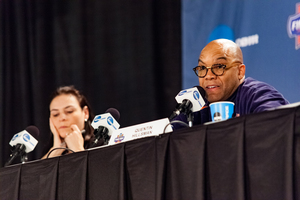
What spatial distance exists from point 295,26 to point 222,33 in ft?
2.02

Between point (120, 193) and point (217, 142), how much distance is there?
0.48 metres

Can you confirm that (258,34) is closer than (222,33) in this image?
Yes

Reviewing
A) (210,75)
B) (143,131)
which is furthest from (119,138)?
(210,75)

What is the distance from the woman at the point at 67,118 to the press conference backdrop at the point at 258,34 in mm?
844

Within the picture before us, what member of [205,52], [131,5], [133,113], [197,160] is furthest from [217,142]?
[131,5]

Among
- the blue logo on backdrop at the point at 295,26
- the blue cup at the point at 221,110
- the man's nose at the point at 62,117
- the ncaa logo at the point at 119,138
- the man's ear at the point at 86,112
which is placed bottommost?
the ncaa logo at the point at 119,138

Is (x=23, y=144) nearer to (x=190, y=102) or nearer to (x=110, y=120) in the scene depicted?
(x=110, y=120)

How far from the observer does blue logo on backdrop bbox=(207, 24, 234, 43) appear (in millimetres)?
3029

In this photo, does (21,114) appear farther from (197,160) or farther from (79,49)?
(197,160)

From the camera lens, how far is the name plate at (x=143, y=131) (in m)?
1.75

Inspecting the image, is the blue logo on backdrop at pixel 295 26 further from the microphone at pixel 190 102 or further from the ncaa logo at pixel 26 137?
the ncaa logo at pixel 26 137

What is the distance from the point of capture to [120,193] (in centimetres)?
167

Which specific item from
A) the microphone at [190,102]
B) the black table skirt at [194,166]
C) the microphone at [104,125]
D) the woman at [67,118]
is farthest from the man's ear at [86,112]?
the microphone at [190,102]

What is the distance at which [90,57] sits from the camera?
4.20m
